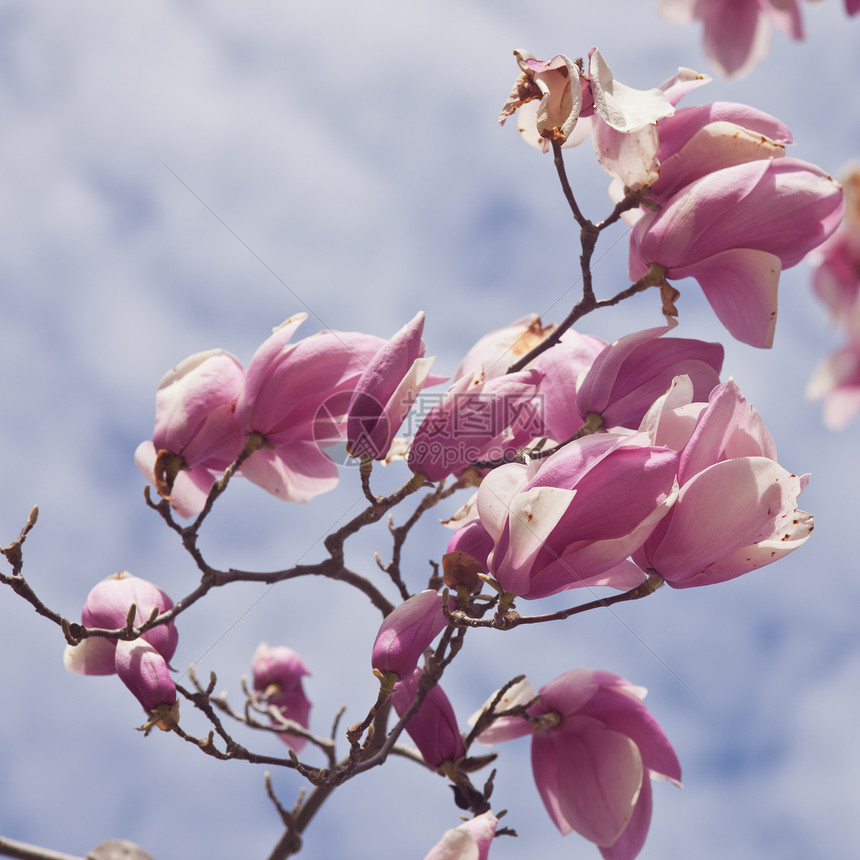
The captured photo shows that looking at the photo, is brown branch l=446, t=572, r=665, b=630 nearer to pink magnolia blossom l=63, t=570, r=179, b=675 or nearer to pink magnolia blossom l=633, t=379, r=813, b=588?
pink magnolia blossom l=633, t=379, r=813, b=588

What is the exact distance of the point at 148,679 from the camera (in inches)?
32.7

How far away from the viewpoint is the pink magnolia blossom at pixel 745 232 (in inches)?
31.3

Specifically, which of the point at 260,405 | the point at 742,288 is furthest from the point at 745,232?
the point at 260,405

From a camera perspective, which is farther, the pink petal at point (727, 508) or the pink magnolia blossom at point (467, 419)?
the pink magnolia blossom at point (467, 419)

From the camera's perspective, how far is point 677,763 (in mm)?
920

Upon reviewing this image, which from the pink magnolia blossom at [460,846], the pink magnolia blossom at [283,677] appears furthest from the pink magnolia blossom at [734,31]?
the pink magnolia blossom at [283,677]

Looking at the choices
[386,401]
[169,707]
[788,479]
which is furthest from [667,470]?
[169,707]

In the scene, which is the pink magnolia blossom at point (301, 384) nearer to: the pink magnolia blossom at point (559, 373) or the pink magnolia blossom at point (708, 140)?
the pink magnolia blossom at point (559, 373)

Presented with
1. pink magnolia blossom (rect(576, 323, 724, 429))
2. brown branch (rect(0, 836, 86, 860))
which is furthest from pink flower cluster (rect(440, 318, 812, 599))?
brown branch (rect(0, 836, 86, 860))

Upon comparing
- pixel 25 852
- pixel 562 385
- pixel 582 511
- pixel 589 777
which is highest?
pixel 562 385

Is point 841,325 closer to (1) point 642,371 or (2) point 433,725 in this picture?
(1) point 642,371

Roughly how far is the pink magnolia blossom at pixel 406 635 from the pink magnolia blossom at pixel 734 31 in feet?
1.66

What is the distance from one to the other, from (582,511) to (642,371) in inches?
9.7

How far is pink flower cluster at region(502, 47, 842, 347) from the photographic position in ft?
2.62
